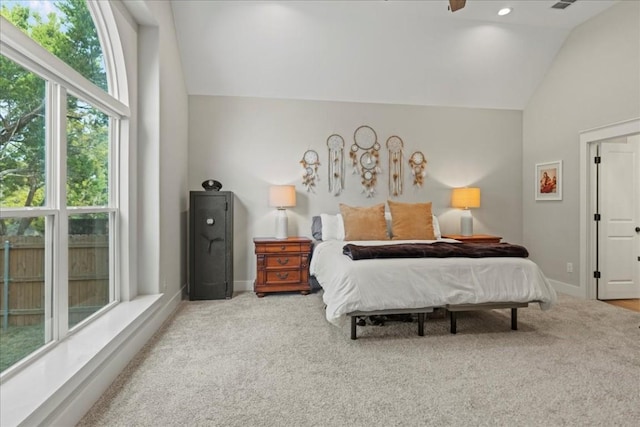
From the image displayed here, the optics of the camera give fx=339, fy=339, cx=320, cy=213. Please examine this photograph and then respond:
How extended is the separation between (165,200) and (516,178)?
494 centimetres

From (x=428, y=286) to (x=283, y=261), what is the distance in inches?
78.8

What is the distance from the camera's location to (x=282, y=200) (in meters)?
4.34

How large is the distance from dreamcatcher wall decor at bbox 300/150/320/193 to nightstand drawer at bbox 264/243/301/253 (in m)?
0.92

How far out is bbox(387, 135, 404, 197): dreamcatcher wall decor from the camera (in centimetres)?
495

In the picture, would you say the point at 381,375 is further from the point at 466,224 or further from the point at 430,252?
the point at 466,224

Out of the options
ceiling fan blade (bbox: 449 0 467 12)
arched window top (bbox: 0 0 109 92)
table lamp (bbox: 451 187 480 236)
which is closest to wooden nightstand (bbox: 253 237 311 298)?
table lamp (bbox: 451 187 480 236)

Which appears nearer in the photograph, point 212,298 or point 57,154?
point 57,154

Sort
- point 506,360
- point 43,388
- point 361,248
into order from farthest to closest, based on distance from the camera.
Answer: point 361,248, point 506,360, point 43,388

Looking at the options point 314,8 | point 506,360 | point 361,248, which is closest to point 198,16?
point 314,8

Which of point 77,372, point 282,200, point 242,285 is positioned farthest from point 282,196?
point 77,372

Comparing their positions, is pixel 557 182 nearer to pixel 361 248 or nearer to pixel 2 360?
pixel 361 248

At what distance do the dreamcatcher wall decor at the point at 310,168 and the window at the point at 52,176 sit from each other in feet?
8.02

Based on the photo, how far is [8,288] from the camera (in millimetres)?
1647

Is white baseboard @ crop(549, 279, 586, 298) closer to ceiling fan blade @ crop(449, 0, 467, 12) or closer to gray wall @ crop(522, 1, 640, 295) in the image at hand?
gray wall @ crop(522, 1, 640, 295)
